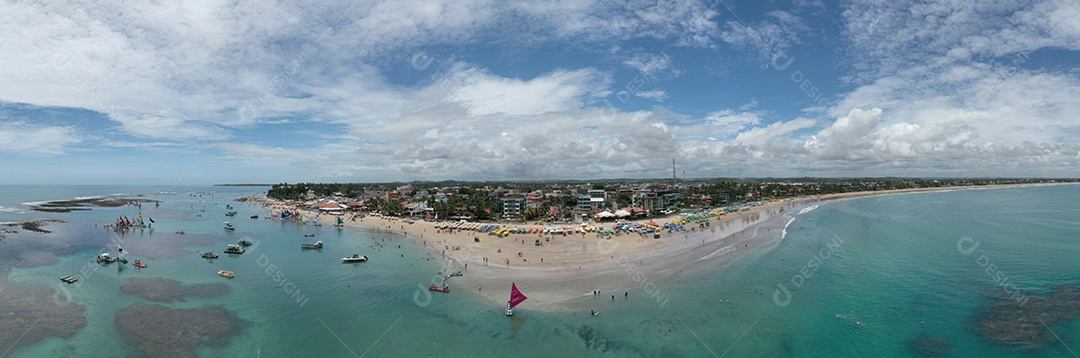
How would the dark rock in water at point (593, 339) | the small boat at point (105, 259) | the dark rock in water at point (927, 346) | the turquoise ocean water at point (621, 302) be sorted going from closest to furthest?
1. the dark rock in water at point (927, 346)
2. the dark rock in water at point (593, 339)
3. the turquoise ocean water at point (621, 302)
4. the small boat at point (105, 259)

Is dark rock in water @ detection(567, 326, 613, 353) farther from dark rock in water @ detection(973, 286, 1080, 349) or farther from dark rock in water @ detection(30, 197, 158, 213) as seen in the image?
dark rock in water @ detection(30, 197, 158, 213)

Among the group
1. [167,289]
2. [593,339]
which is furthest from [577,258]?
[167,289]

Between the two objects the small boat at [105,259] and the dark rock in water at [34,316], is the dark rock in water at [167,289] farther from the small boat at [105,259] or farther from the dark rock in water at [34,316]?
the small boat at [105,259]

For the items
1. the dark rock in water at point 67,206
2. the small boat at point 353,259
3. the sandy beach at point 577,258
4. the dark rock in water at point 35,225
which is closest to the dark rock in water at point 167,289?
the small boat at point 353,259

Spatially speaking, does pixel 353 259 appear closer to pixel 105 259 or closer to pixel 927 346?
pixel 105 259

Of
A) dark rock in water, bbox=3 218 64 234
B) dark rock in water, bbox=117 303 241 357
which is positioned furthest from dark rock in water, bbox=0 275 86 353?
dark rock in water, bbox=3 218 64 234

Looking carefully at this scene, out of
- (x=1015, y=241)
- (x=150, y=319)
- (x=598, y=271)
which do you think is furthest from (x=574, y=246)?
(x=1015, y=241)
